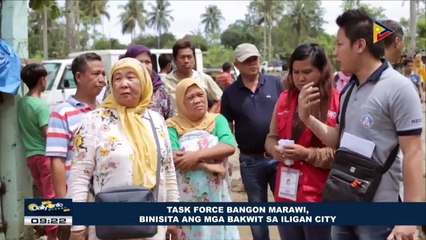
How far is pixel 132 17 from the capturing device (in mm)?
67625

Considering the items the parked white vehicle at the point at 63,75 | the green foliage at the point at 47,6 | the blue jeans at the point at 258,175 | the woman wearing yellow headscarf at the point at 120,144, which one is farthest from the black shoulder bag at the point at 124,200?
the parked white vehicle at the point at 63,75

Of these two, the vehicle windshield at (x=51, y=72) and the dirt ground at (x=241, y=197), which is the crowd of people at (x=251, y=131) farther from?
the vehicle windshield at (x=51, y=72)

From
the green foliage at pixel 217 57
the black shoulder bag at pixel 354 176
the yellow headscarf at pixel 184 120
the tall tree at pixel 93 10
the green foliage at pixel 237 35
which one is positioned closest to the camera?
the black shoulder bag at pixel 354 176

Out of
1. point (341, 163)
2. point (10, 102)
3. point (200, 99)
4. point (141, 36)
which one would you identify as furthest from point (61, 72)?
point (141, 36)

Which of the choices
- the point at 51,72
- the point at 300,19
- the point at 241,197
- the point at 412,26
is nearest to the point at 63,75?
the point at 51,72

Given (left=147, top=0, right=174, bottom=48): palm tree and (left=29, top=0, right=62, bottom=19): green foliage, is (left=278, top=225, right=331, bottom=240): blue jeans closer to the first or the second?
(left=29, top=0, right=62, bottom=19): green foliage

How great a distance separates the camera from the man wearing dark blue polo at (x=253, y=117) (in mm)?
4113

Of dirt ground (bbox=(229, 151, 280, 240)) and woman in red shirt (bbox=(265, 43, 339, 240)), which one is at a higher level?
woman in red shirt (bbox=(265, 43, 339, 240))

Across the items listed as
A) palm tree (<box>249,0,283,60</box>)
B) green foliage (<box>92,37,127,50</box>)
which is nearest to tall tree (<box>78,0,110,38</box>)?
green foliage (<box>92,37,127,50</box>)

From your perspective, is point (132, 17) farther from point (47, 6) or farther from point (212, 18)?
point (47, 6)

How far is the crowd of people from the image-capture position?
2.45 meters

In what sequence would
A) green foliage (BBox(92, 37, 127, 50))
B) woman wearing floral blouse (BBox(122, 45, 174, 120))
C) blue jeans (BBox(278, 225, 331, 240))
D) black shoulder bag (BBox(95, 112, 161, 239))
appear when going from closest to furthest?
black shoulder bag (BBox(95, 112, 161, 239)), blue jeans (BBox(278, 225, 331, 240)), woman wearing floral blouse (BBox(122, 45, 174, 120)), green foliage (BBox(92, 37, 127, 50))

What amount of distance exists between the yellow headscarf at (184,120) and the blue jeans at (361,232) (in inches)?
45.3

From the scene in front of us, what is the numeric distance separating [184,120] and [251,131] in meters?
0.77
